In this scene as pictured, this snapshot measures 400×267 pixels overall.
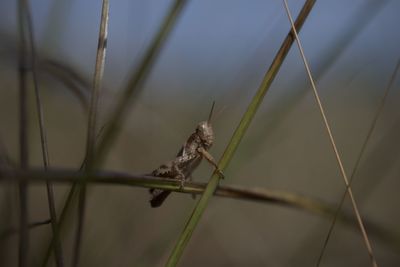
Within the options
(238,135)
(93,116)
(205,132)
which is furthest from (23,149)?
(205,132)

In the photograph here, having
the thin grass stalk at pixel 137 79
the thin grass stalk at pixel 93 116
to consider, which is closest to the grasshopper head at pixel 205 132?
the thin grass stalk at pixel 93 116

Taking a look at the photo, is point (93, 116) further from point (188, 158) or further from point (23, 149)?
point (188, 158)

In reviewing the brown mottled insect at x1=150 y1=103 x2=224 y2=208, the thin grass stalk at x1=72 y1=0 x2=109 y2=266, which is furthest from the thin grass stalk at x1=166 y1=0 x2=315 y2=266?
the brown mottled insect at x1=150 y1=103 x2=224 y2=208

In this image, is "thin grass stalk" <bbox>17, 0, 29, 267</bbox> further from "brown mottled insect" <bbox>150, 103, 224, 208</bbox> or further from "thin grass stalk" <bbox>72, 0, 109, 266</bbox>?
"brown mottled insect" <bbox>150, 103, 224, 208</bbox>

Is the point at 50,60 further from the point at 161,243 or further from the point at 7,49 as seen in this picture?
the point at 161,243

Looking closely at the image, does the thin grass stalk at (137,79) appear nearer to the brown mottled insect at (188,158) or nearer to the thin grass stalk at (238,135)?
the thin grass stalk at (238,135)
